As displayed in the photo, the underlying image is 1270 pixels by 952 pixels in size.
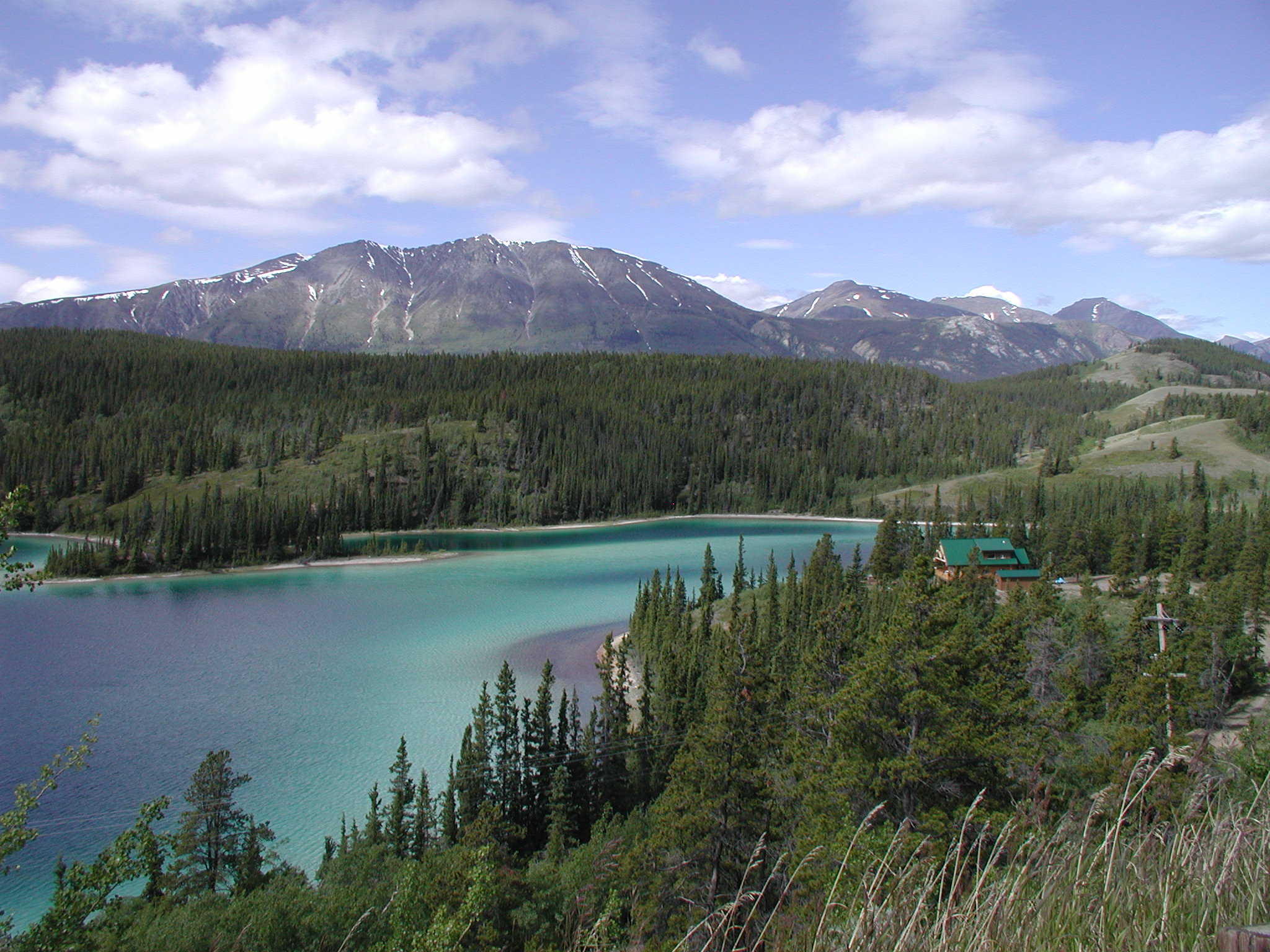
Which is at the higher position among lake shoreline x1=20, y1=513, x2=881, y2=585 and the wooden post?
the wooden post

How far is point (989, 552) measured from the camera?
60062mm

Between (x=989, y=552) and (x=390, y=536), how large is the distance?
8032cm

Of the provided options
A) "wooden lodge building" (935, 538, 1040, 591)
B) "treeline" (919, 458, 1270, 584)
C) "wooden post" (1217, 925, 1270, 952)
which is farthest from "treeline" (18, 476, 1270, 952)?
"treeline" (919, 458, 1270, 584)

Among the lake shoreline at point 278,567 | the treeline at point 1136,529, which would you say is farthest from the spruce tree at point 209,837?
the lake shoreline at point 278,567

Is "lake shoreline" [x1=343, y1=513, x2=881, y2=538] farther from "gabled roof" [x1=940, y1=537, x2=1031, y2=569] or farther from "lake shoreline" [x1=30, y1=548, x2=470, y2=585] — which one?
"gabled roof" [x1=940, y1=537, x2=1031, y2=569]

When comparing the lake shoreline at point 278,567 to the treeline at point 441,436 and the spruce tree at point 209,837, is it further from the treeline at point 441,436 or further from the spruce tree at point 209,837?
the spruce tree at point 209,837

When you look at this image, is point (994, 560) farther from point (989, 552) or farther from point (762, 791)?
point (762, 791)

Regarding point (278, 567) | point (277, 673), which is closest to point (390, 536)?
point (278, 567)

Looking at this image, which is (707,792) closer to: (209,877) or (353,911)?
(353,911)

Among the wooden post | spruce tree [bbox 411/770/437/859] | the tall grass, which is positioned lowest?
spruce tree [bbox 411/770/437/859]

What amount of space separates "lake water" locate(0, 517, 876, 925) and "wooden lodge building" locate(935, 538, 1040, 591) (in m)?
22.1

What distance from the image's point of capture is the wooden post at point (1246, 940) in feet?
7.33

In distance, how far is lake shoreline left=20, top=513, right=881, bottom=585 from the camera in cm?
8088

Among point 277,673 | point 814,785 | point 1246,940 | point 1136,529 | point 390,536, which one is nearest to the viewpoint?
point 1246,940
